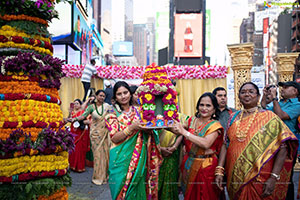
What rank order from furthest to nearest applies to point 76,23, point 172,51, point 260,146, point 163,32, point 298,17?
point 163,32 < point 298,17 < point 172,51 < point 76,23 < point 260,146

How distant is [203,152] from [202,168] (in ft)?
0.56

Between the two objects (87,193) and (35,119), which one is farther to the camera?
(87,193)

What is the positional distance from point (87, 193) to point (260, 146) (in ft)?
11.5

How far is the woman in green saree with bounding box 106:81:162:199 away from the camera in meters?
3.36

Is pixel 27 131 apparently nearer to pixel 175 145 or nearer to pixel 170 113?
pixel 170 113

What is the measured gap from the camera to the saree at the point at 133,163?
3.37 meters

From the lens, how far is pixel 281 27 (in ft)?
122

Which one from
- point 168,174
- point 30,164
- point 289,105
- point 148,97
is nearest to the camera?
point 30,164

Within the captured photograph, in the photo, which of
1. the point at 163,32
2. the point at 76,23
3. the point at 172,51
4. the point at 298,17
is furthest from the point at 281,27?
the point at 163,32

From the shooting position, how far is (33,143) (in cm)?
306

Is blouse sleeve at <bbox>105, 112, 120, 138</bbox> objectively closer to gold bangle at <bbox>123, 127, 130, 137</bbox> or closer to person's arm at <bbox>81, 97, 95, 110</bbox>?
gold bangle at <bbox>123, 127, 130, 137</bbox>

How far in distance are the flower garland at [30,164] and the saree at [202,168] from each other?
4.75 feet

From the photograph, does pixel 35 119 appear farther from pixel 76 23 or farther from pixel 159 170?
pixel 76 23

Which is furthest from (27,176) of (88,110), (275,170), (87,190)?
(88,110)
